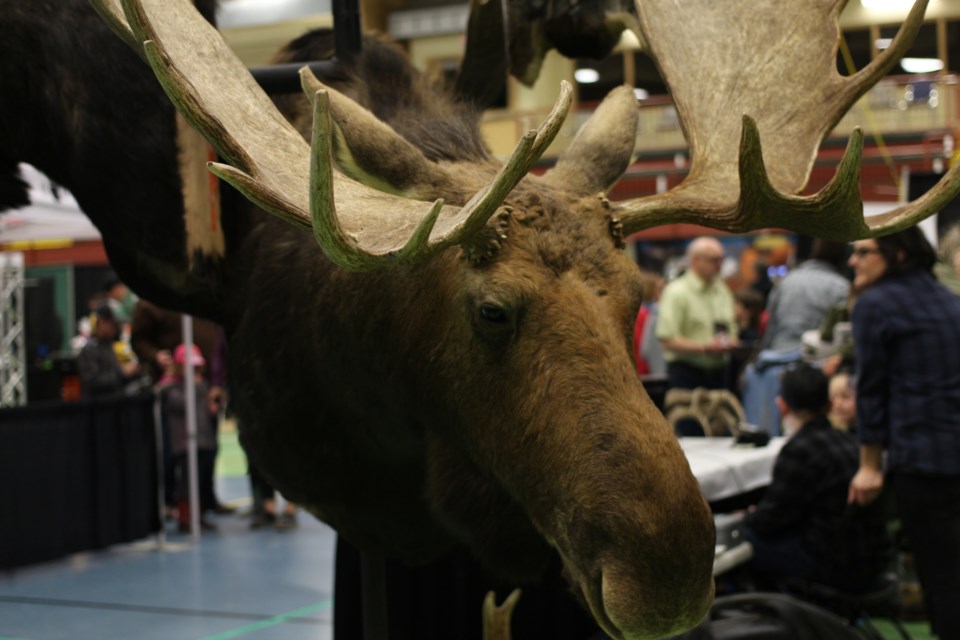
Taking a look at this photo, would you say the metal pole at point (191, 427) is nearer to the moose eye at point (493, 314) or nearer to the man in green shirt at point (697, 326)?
the man in green shirt at point (697, 326)

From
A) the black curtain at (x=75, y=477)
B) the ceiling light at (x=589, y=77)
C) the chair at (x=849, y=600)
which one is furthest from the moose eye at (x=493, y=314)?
the ceiling light at (x=589, y=77)

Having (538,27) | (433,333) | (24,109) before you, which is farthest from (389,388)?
(538,27)

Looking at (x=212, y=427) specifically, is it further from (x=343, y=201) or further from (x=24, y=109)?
(x=343, y=201)

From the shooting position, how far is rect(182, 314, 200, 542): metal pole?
255 inches

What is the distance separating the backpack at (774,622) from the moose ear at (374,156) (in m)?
1.46

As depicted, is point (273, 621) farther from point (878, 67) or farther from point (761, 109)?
point (878, 67)

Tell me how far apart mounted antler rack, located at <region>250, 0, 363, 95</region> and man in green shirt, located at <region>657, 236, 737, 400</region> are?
15.8ft

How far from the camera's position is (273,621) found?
483 centimetres

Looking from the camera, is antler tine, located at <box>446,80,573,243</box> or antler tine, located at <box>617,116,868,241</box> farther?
antler tine, located at <box>617,116,868,241</box>

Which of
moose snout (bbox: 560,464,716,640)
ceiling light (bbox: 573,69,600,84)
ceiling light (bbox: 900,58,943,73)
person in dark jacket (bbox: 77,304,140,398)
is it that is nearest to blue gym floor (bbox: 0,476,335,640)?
person in dark jacket (bbox: 77,304,140,398)

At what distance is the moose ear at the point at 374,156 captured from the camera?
5.49 ft

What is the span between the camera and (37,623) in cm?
493

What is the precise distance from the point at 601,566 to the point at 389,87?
41.8 inches

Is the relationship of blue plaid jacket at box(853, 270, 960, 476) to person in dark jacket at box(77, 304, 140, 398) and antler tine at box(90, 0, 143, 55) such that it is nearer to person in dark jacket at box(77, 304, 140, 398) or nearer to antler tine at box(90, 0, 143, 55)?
antler tine at box(90, 0, 143, 55)
